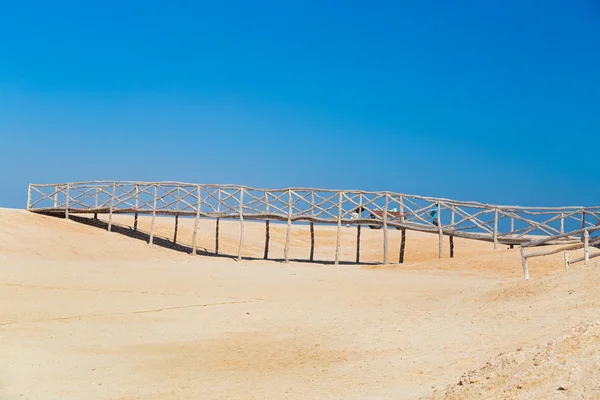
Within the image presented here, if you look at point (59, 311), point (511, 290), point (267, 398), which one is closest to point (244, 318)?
point (59, 311)

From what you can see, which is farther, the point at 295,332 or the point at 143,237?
the point at 143,237

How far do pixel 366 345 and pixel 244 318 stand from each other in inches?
153

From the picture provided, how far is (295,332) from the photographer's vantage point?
13.2 m

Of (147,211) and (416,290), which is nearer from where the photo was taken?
(416,290)

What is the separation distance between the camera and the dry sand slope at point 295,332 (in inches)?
342

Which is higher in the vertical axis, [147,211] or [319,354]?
[147,211]

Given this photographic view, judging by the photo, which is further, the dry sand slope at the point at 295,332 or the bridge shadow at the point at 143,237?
the bridge shadow at the point at 143,237

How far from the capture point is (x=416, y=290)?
18469mm

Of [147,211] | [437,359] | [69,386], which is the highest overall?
[147,211]

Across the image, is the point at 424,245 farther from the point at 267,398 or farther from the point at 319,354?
the point at 267,398

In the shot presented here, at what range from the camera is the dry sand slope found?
8.69 meters

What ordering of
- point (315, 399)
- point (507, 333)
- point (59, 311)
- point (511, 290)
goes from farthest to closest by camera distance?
point (59, 311) < point (511, 290) < point (507, 333) < point (315, 399)

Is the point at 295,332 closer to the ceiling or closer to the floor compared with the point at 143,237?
closer to the floor

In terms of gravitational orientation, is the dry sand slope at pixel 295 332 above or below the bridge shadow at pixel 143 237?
below
